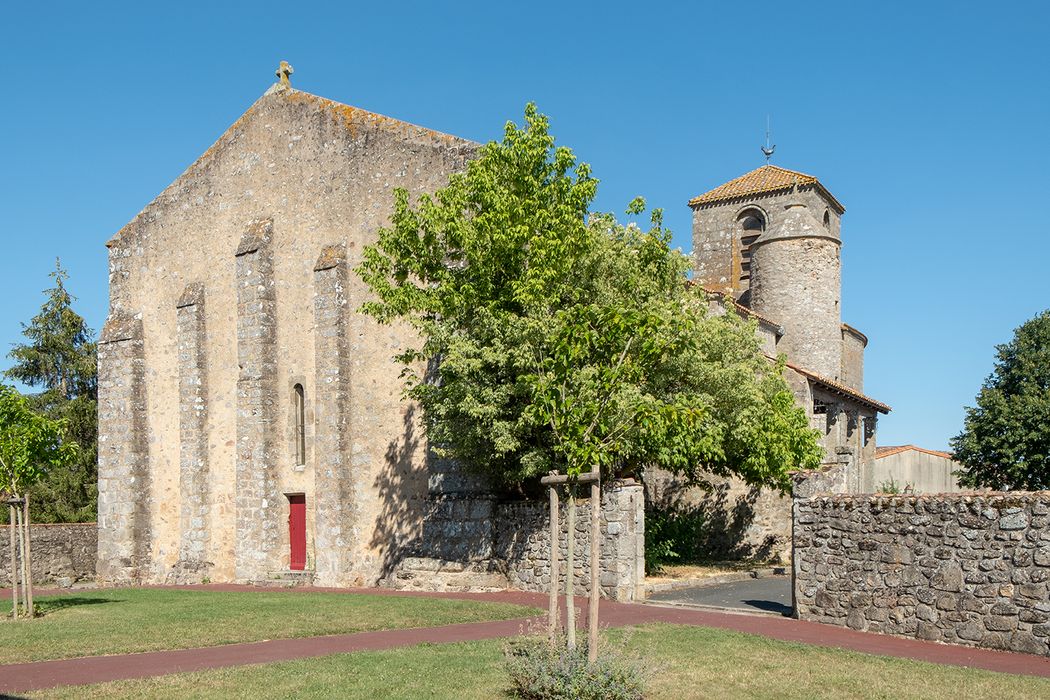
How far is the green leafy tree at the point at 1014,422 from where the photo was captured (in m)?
35.2

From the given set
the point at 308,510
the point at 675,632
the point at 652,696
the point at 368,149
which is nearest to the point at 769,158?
the point at 368,149

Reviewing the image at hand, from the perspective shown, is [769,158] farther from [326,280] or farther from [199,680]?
[199,680]

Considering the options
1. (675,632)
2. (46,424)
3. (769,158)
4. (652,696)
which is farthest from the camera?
(769,158)

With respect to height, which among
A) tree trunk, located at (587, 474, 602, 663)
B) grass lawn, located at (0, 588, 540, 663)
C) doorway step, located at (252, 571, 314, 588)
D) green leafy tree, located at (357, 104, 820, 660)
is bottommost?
doorway step, located at (252, 571, 314, 588)

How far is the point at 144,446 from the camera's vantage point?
28562 mm

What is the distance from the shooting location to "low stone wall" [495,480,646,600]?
18141 mm

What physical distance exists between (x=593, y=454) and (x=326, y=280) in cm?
1544

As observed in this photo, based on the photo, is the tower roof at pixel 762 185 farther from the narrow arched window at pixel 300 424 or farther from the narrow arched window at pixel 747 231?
the narrow arched window at pixel 300 424

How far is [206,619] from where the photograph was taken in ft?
52.3

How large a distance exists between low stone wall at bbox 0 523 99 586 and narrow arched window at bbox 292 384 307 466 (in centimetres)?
812

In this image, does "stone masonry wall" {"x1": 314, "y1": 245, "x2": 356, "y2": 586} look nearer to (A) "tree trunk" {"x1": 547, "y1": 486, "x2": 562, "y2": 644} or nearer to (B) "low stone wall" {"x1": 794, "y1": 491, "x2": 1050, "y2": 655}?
(B) "low stone wall" {"x1": 794, "y1": 491, "x2": 1050, "y2": 655}

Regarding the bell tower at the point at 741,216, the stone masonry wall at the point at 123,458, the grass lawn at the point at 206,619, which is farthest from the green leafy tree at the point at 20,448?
the bell tower at the point at 741,216

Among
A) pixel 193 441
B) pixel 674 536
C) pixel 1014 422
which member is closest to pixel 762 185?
pixel 1014 422

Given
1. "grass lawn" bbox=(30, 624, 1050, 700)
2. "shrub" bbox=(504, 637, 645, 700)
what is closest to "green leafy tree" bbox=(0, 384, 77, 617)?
"grass lawn" bbox=(30, 624, 1050, 700)
